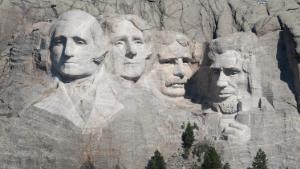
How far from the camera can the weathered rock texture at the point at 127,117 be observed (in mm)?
14766

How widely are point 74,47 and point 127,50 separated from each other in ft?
3.70

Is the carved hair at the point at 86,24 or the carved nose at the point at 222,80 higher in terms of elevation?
the carved hair at the point at 86,24

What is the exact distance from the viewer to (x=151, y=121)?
50.9 ft

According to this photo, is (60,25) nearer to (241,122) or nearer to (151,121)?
(151,121)

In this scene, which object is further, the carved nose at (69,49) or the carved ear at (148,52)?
the carved ear at (148,52)

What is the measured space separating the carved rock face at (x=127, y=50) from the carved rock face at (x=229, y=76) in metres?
1.32

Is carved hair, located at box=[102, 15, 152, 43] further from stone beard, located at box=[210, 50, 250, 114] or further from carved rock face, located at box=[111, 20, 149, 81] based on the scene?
stone beard, located at box=[210, 50, 250, 114]

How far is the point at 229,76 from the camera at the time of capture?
1591cm

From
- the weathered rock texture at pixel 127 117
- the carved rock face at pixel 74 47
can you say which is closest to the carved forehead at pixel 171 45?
the weathered rock texture at pixel 127 117

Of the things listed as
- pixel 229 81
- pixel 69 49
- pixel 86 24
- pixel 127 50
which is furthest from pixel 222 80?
pixel 69 49

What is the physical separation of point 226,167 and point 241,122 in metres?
1.21

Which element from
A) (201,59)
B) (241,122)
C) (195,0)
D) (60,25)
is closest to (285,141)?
(241,122)

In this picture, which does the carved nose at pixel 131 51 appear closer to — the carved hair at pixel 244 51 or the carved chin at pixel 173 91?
the carved chin at pixel 173 91

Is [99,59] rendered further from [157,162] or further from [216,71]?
[157,162]
